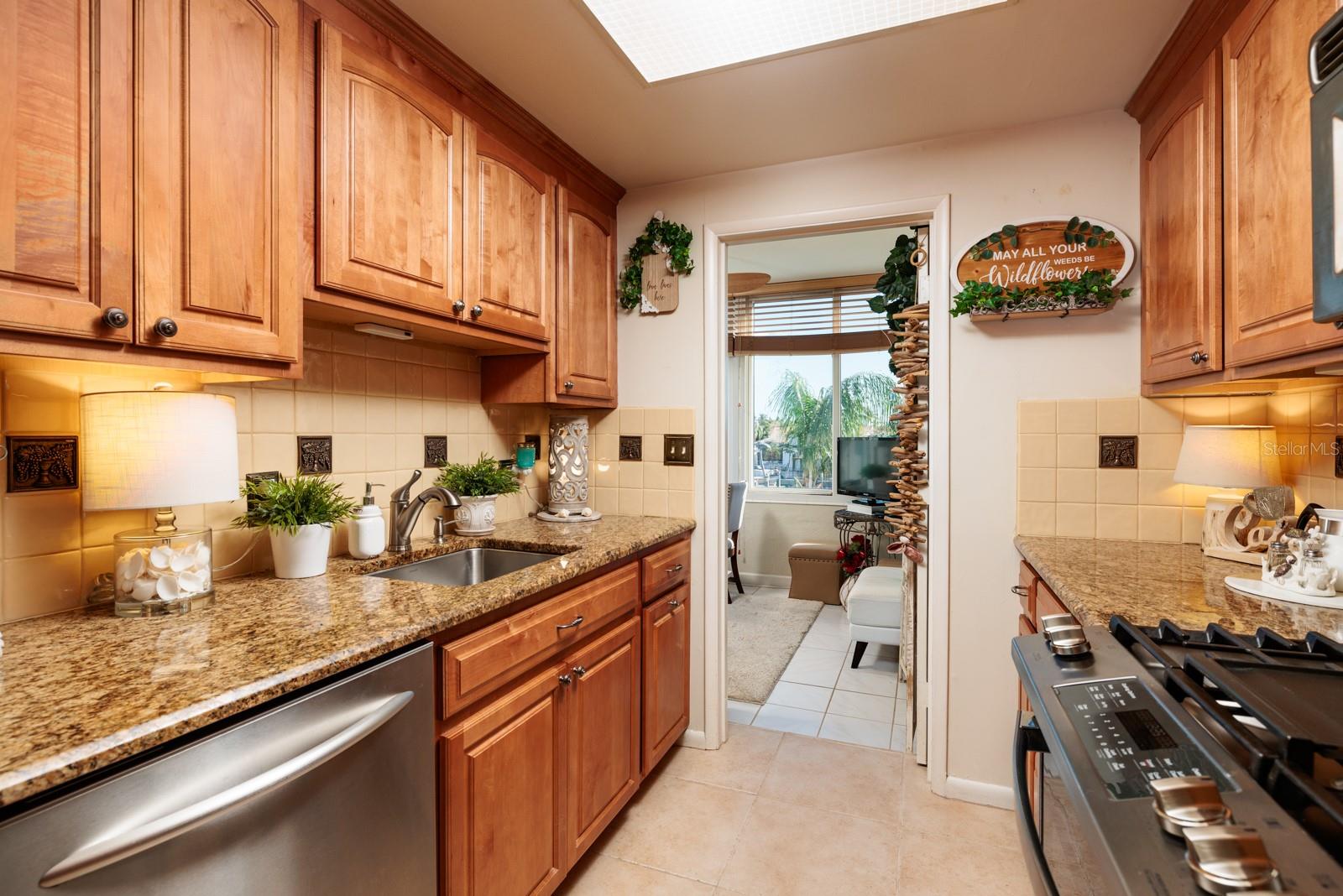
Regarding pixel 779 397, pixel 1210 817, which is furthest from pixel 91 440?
pixel 779 397

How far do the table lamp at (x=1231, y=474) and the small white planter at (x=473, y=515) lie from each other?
2.10 m

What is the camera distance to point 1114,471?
6.65ft

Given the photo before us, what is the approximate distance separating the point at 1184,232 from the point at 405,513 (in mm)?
2281

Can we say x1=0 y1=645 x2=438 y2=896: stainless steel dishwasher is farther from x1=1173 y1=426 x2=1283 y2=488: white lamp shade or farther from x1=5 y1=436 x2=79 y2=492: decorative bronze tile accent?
x1=1173 y1=426 x2=1283 y2=488: white lamp shade

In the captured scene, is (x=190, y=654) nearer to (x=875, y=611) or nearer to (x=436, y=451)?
(x=436, y=451)

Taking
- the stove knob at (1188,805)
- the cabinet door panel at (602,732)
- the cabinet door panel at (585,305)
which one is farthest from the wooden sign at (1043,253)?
the stove knob at (1188,805)

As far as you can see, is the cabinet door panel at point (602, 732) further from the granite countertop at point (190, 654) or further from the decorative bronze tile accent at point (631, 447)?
the decorative bronze tile accent at point (631, 447)

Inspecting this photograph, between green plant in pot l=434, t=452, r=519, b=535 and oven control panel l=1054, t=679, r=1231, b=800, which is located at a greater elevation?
green plant in pot l=434, t=452, r=519, b=535

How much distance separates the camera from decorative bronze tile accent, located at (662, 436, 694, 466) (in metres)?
2.55

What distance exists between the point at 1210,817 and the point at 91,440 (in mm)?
1654

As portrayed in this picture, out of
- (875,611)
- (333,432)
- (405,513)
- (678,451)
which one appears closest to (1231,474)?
(678,451)

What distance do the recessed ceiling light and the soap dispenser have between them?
1393 mm

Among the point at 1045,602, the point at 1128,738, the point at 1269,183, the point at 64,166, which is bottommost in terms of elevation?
the point at 1045,602

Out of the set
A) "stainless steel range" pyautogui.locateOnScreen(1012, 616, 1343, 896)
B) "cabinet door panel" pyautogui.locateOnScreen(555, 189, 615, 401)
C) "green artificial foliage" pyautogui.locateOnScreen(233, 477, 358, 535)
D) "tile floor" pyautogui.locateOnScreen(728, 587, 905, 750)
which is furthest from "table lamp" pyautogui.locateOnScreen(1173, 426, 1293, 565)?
"green artificial foliage" pyautogui.locateOnScreen(233, 477, 358, 535)
